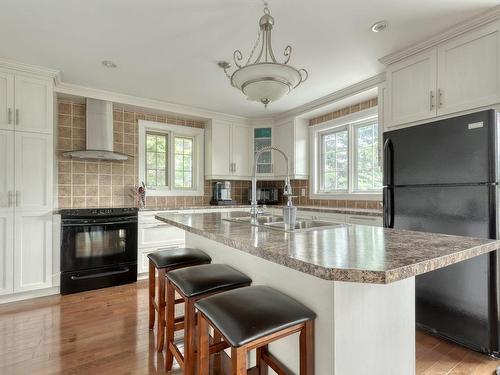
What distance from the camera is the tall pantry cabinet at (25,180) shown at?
2627 millimetres

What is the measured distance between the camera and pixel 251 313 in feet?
3.28

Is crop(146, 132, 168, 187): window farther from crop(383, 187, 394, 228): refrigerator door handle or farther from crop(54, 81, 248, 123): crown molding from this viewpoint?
crop(383, 187, 394, 228): refrigerator door handle

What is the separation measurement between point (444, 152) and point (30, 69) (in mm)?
3790

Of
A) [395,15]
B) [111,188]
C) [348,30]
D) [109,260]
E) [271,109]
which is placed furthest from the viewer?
[271,109]

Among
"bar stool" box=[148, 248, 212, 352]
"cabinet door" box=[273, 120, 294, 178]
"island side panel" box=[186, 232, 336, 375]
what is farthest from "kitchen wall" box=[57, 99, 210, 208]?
"island side panel" box=[186, 232, 336, 375]

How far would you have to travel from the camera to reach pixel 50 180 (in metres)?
2.85

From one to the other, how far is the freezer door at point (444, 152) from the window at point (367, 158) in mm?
1182

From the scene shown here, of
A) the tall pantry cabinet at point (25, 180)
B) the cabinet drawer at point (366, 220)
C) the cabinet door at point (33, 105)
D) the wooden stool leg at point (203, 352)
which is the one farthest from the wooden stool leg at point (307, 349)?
the cabinet door at point (33, 105)

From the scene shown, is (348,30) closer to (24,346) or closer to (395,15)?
(395,15)

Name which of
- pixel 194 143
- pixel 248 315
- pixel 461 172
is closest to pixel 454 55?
pixel 461 172

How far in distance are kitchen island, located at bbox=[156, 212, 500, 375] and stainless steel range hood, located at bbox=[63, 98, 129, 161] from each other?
262 centimetres

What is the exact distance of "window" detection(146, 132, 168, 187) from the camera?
13.3 ft

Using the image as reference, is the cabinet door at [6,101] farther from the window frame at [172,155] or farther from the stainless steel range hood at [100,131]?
the window frame at [172,155]

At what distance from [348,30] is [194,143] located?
2.92 meters
